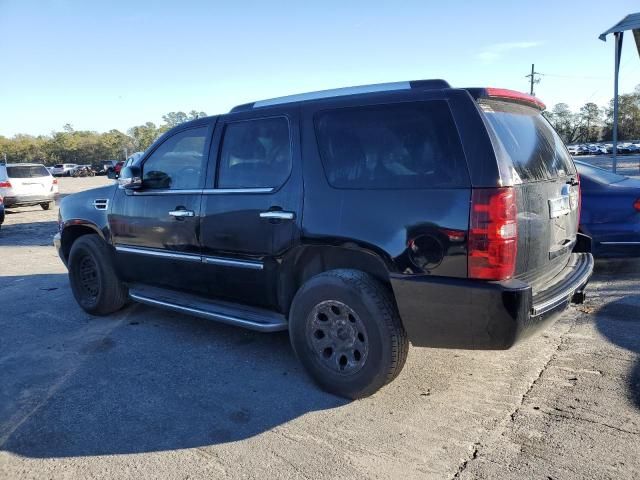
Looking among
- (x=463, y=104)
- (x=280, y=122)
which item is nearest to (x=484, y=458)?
(x=463, y=104)

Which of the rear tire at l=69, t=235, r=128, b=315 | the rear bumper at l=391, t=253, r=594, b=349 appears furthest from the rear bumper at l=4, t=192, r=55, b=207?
the rear bumper at l=391, t=253, r=594, b=349

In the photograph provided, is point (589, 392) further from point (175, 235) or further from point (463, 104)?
point (175, 235)

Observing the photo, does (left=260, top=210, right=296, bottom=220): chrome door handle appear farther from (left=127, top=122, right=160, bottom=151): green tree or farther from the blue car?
(left=127, top=122, right=160, bottom=151): green tree

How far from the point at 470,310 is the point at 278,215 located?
146 cm

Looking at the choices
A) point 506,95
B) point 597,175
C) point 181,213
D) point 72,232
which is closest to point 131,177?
point 181,213

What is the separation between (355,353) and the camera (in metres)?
3.39

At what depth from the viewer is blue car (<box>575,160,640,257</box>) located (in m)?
5.84

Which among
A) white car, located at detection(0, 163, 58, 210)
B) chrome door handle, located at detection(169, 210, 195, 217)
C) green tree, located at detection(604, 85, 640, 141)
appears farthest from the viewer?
green tree, located at detection(604, 85, 640, 141)

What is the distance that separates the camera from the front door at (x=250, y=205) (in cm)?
365

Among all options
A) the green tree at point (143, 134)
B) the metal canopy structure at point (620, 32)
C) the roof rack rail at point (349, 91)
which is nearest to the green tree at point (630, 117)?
the green tree at point (143, 134)

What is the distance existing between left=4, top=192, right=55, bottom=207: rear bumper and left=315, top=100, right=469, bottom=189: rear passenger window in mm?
15669

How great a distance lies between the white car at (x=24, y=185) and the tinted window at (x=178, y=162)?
13.6 m

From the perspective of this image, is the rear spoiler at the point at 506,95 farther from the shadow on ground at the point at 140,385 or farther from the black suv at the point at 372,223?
the shadow on ground at the point at 140,385

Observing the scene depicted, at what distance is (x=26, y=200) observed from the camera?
1634cm
